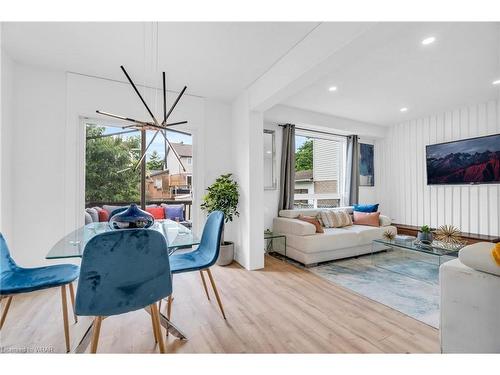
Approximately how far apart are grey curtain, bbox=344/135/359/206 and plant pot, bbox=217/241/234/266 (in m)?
3.04

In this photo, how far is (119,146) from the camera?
342cm

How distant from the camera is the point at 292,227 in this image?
12.0ft

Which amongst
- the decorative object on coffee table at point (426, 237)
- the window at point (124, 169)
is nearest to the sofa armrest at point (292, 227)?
the decorative object on coffee table at point (426, 237)

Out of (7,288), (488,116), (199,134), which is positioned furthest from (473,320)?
(488,116)

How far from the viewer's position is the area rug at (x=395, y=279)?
2.21m

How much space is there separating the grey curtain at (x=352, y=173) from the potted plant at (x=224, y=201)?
9.57 ft

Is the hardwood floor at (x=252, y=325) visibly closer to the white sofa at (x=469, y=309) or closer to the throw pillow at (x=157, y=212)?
the white sofa at (x=469, y=309)

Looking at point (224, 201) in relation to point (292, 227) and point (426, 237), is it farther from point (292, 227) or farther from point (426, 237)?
point (426, 237)

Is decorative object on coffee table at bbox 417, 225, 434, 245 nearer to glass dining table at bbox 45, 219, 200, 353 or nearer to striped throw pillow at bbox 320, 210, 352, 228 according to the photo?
striped throw pillow at bbox 320, 210, 352, 228

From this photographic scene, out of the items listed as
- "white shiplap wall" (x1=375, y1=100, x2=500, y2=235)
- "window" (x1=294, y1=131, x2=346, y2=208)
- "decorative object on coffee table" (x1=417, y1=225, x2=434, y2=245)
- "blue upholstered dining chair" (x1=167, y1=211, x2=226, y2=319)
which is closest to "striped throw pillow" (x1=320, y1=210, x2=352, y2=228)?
"window" (x1=294, y1=131, x2=346, y2=208)

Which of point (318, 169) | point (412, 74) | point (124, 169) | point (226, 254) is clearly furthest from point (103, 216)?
point (412, 74)

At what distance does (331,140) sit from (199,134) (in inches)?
122

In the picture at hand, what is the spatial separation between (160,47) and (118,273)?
7.18ft
